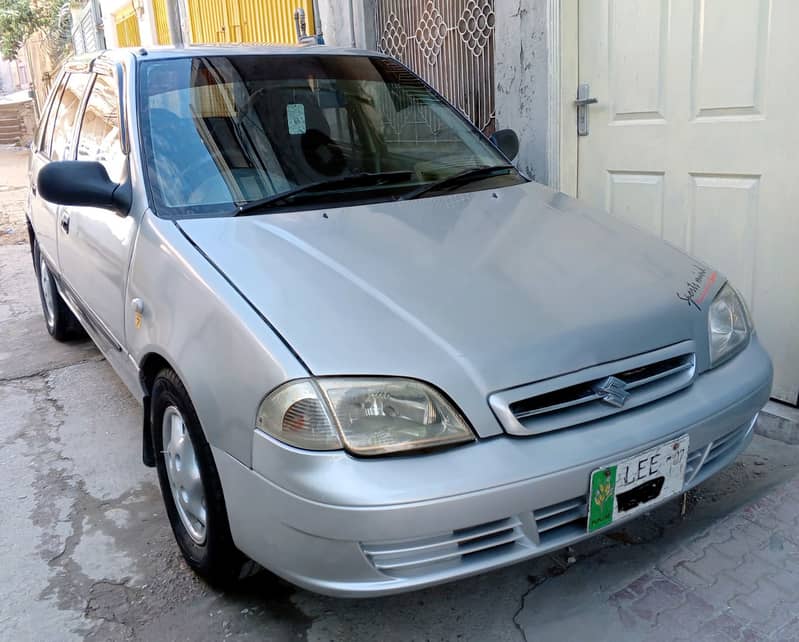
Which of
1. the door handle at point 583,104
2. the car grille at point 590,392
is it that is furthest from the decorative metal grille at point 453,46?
the car grille at point 590,392

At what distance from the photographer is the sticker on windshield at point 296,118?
116 inches

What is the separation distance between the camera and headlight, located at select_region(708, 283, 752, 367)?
2327 mm

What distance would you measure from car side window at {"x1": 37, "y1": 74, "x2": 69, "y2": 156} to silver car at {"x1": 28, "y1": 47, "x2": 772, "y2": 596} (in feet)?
4.72

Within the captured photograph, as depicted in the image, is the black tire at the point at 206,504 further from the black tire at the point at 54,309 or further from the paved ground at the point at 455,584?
the black tire at the point at 54,309

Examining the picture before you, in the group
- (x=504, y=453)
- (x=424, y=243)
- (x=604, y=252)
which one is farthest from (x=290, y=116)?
(x=504, y=453)

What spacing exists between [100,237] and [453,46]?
10.4 ft

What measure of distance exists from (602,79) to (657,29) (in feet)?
1.35

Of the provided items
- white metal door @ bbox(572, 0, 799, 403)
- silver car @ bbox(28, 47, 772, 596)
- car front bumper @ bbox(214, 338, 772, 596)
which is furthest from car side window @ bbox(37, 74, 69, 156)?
car front bumper @ bbox(214, 338, 772, 596)

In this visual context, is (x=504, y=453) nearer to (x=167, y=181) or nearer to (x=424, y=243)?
(x=424, y=243)

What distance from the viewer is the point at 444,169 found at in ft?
10.0

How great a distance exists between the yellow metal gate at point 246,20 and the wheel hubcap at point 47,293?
11.5 feet

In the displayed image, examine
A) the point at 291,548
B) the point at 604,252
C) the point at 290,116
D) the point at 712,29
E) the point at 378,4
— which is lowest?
the point at 291,548

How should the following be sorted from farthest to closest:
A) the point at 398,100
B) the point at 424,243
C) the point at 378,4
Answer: the point at 378,4, the point at 398,100, the point at 424,243

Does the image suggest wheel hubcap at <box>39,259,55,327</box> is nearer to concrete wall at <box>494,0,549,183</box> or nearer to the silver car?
the silver car
